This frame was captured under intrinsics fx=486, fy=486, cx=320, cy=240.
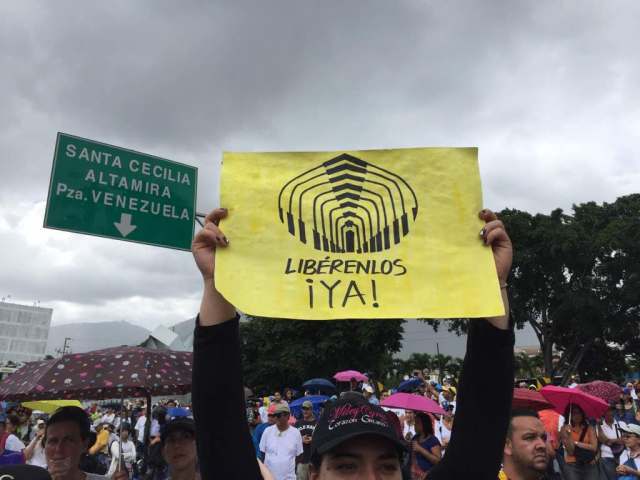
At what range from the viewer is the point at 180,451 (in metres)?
3.98

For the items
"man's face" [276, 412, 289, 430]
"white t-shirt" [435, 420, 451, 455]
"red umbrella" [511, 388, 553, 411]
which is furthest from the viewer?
"white t-shirt" [435, 420, 451, 455]

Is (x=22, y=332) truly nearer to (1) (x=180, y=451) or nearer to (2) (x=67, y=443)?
(2) (x=67, y=443)

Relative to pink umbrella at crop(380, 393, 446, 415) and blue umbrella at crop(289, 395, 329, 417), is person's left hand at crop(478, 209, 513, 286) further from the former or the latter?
blue umbrella at crop(289, 395, 329, 417)

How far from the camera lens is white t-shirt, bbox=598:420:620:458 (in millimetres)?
8039

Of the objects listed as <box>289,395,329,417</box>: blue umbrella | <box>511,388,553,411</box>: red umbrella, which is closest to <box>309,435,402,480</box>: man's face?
<box>511,388,553,411</box>: red umbrella

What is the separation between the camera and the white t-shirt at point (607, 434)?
8039 mm

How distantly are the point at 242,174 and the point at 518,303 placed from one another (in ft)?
108

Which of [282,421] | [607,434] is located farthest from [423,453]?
[607,434]

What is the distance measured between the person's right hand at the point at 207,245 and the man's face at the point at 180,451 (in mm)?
2687

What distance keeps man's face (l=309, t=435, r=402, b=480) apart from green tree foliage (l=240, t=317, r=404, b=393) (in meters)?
29.9

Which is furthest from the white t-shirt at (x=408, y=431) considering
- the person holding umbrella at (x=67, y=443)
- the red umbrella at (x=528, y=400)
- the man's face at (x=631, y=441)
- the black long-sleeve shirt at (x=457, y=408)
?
the black long-sleeve shirt at (x=457, y=408)

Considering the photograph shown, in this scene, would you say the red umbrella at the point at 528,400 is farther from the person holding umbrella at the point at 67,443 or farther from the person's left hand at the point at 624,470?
the person holding umbrella at the point at 67,443

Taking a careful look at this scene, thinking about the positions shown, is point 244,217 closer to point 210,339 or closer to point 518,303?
point 210,339

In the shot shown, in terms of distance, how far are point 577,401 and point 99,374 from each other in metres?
5.99
